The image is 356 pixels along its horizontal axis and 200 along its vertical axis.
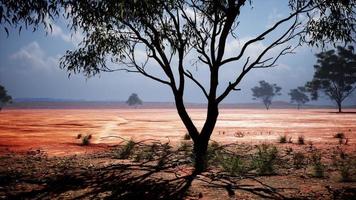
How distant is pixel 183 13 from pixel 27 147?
1140 cm

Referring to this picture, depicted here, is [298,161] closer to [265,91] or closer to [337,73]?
[337,73]

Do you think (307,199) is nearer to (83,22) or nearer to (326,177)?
(326,177)

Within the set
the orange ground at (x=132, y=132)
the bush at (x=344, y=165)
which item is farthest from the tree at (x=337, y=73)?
the bush at (x=344, y=165)

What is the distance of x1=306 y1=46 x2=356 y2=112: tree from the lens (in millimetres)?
84562

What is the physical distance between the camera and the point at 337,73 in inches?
3369

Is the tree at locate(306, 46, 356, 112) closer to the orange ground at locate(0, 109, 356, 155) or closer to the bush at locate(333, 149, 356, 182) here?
the orange ground at locate(0, 109, 356, 155)

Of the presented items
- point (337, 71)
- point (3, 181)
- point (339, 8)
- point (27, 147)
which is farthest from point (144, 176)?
point (337, 71)

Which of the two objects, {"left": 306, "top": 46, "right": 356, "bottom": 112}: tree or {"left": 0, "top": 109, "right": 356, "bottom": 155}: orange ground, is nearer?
{"left": 0, "top": 109, "right": 356, "bottom": 155}: orange ground

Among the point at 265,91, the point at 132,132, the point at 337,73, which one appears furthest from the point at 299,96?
the point at 132,132

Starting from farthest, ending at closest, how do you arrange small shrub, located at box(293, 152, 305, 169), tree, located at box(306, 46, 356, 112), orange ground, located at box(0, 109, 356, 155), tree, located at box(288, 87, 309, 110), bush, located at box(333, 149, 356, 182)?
1. tree, located at box(288, 87, 309, 110)
2. tree, located at box(306, 46, 356, 112)
3. orange ground, located at box(0, 109, 356, 155)
4. small shrub, located at box(293, 152, 305, 169)
5. bush, located at box(333, 149, 356, 182)

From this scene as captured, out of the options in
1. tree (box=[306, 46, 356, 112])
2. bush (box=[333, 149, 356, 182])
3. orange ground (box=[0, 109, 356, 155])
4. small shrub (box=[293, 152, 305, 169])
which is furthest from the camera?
tree (box=[306, 46, 356, 112])

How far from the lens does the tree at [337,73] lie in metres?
84.6

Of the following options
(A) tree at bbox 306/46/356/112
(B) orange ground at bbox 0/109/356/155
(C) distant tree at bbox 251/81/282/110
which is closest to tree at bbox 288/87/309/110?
(C) distant tree at bbox 251/81/282/110

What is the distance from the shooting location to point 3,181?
10.1 metres
